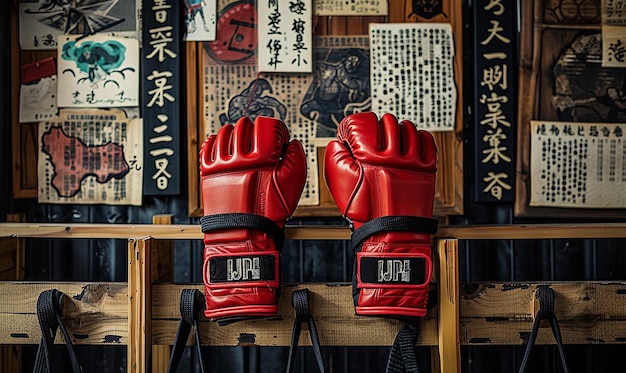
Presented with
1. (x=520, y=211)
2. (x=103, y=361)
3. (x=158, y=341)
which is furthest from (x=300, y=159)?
(x=103, y=361)

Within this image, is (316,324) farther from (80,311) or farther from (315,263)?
(315,263)

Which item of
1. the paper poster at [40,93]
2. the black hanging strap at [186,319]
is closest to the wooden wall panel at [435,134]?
the paper poster at [40,93]

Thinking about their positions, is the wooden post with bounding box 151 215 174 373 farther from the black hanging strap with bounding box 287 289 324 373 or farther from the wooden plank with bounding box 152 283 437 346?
the black hanging strap with bounding box 287 289 324 373

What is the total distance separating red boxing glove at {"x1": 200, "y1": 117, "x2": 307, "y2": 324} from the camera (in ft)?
4.08

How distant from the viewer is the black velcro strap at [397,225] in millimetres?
1220

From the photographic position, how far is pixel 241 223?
4.06 feet

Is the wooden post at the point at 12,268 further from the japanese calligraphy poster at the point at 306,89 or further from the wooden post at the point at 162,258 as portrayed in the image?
the japanese calligraphy poster at the point at 306,89

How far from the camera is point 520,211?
6.95 feet

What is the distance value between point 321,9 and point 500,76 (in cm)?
72

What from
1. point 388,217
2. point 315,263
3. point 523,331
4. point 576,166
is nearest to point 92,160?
point 315,263

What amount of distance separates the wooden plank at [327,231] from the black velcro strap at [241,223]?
86 mm

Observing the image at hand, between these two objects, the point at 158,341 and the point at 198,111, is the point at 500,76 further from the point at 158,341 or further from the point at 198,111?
the point at 158,341

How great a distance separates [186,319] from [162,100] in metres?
1.09

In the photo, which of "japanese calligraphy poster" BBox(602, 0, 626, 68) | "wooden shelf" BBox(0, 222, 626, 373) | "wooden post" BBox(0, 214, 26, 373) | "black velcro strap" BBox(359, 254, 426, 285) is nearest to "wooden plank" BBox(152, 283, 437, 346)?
"wooden shelf" BBox(0, 222, 626, 373)
